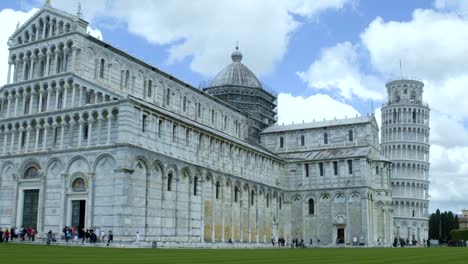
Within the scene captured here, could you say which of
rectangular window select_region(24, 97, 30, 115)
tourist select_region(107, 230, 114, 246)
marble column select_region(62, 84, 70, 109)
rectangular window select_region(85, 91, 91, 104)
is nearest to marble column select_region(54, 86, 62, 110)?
marble column select_region(62, 84, 70, 109)

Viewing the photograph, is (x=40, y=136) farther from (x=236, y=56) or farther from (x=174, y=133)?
(x=236, y=56)

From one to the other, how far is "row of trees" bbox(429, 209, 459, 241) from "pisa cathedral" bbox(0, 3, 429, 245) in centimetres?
4482

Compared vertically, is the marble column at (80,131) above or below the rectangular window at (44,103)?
below

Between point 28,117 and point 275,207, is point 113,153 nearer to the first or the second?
point 28,117

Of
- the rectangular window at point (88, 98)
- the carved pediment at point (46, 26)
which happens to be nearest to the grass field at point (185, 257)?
the rectangular window at point (88, 98)

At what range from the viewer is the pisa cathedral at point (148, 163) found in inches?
1657

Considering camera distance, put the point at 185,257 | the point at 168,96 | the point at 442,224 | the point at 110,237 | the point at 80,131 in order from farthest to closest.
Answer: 1. the point at 442,224
2. the point at 168,96
3. the point at 80,131
4. the point at 110,237
5. the point at 185,257

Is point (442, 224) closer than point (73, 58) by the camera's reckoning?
No

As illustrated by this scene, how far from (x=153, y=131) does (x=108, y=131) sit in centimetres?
393

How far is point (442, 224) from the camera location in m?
109

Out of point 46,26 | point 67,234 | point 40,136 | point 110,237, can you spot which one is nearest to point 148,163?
point 110,237

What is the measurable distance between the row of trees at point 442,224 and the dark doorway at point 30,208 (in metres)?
86.1

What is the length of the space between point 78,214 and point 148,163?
7.00 m

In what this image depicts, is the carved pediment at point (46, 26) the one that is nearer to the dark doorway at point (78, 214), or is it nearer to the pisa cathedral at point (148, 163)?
the pisa cathedral at point (148, 163)
